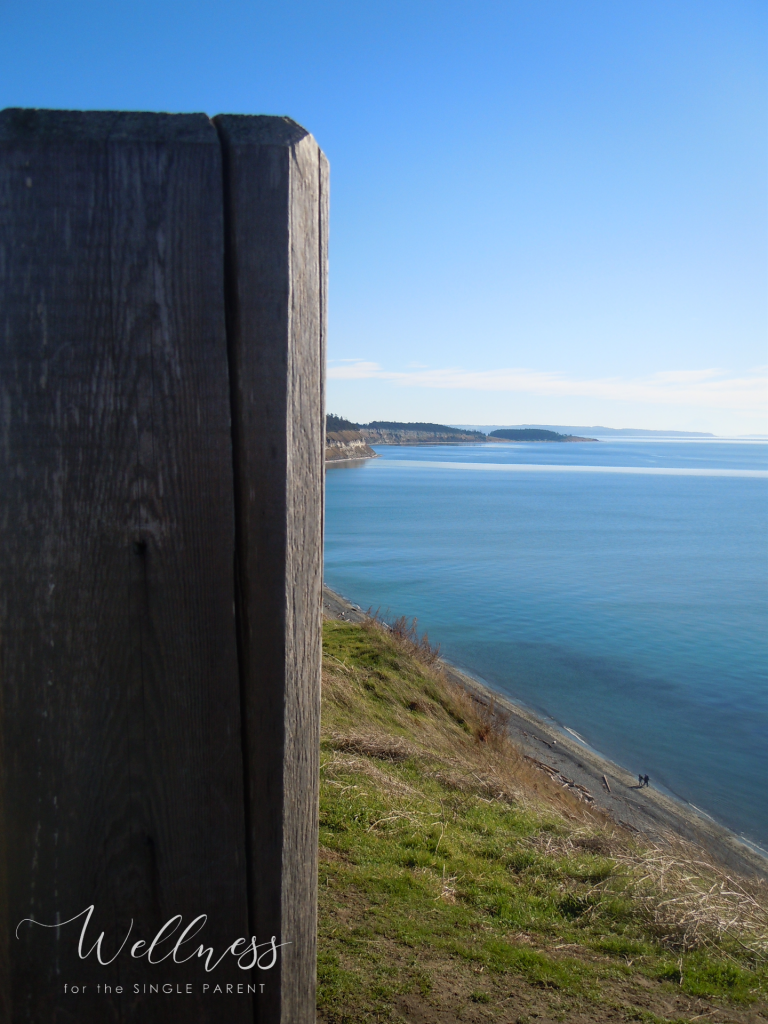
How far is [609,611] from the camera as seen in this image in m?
35.2

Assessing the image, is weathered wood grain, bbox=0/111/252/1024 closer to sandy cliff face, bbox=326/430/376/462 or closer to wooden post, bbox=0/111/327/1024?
wooden post, bbox=0/111/327/1024

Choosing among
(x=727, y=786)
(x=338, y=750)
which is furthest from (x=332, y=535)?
(x=338, y=750)

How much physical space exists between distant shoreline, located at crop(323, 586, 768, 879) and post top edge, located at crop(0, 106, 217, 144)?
13992 mm

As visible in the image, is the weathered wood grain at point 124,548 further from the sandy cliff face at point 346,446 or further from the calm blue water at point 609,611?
the sandy cliff face at point 346,446

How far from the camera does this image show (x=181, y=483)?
3.13ft

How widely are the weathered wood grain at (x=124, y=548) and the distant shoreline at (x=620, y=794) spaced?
44.5 ft

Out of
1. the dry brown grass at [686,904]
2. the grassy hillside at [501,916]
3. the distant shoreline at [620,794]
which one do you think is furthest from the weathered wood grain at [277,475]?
the distant shoreline at [620,794]

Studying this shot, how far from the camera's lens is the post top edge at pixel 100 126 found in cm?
91

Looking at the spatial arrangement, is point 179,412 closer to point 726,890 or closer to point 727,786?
point 726,890

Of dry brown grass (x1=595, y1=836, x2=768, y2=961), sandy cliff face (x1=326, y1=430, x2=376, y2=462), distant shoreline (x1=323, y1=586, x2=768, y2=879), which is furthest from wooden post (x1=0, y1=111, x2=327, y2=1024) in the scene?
sandy cliff face (x1=326, y1=430, x2=376, y2=462)

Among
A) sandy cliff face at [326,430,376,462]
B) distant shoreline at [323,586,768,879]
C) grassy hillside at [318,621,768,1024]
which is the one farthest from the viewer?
sandy cliff face at [326,430,376,462]

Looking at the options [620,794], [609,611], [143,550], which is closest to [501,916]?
[143,550]

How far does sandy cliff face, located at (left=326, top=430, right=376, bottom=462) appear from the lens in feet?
446

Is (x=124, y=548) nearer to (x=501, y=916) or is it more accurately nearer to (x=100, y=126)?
(x=100, y=126)
